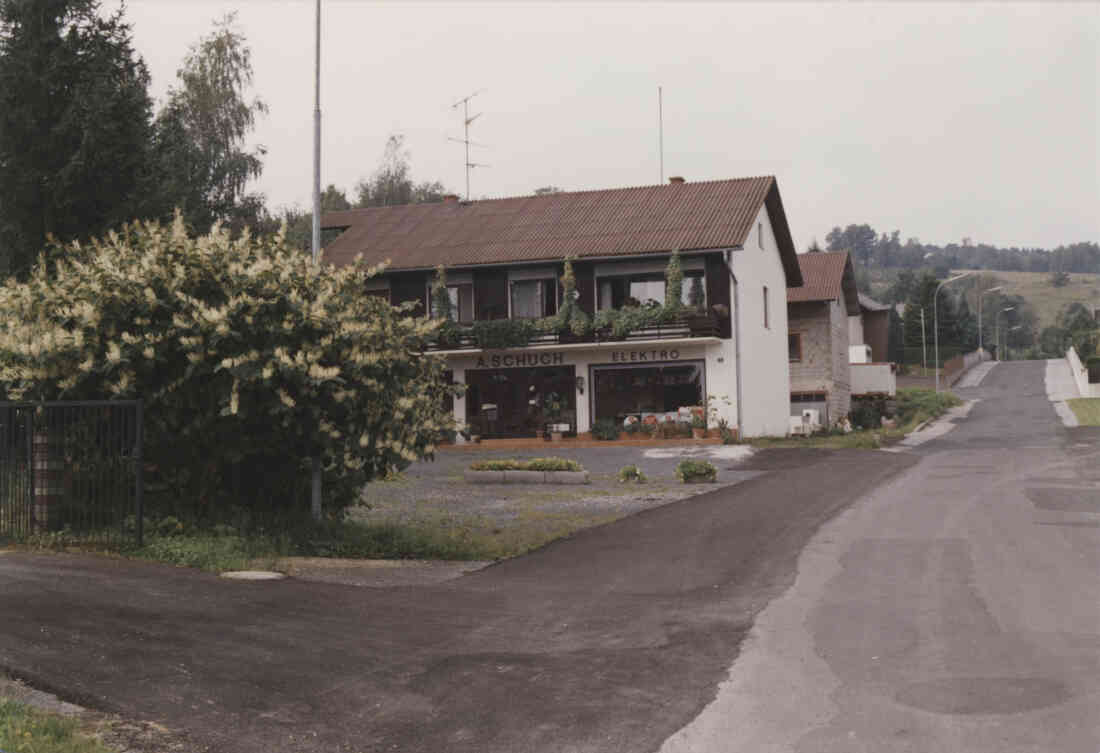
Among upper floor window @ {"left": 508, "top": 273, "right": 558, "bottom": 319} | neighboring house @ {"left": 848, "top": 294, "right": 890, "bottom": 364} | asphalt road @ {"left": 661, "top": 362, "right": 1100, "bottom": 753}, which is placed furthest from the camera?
A: neighboring house @ {"left": 848, "top": 294, "right": 890, "bottom": 364}

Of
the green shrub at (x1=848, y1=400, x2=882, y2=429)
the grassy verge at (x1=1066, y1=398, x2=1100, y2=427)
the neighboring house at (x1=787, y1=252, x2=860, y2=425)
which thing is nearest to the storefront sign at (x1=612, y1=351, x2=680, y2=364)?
the neighboring house at (x1=787, y1=252, x2=860, y2=425)

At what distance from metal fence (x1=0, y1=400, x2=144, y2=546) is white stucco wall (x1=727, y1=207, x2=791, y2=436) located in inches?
943

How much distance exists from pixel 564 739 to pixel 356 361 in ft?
21.9

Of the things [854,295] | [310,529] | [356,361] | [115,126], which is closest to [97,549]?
[310,529]

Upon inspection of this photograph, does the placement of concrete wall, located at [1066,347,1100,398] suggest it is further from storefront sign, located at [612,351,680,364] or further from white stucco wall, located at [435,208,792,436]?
storefront sign, located at [612,351,680,364]

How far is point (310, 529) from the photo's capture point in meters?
12.3

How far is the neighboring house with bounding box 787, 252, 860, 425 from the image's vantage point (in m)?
43.3

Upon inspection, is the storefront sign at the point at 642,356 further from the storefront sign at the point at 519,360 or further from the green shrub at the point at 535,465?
the green shrub at the point at 535,465

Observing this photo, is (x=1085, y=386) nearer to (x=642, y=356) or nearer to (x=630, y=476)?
(x=642, y=356)

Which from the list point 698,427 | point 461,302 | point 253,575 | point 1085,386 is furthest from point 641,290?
point 1085,386

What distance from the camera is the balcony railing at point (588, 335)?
3312 centimetres

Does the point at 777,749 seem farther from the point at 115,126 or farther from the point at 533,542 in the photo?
the point at 115,126

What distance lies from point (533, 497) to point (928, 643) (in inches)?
470

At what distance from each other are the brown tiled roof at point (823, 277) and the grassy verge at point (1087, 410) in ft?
35.2
